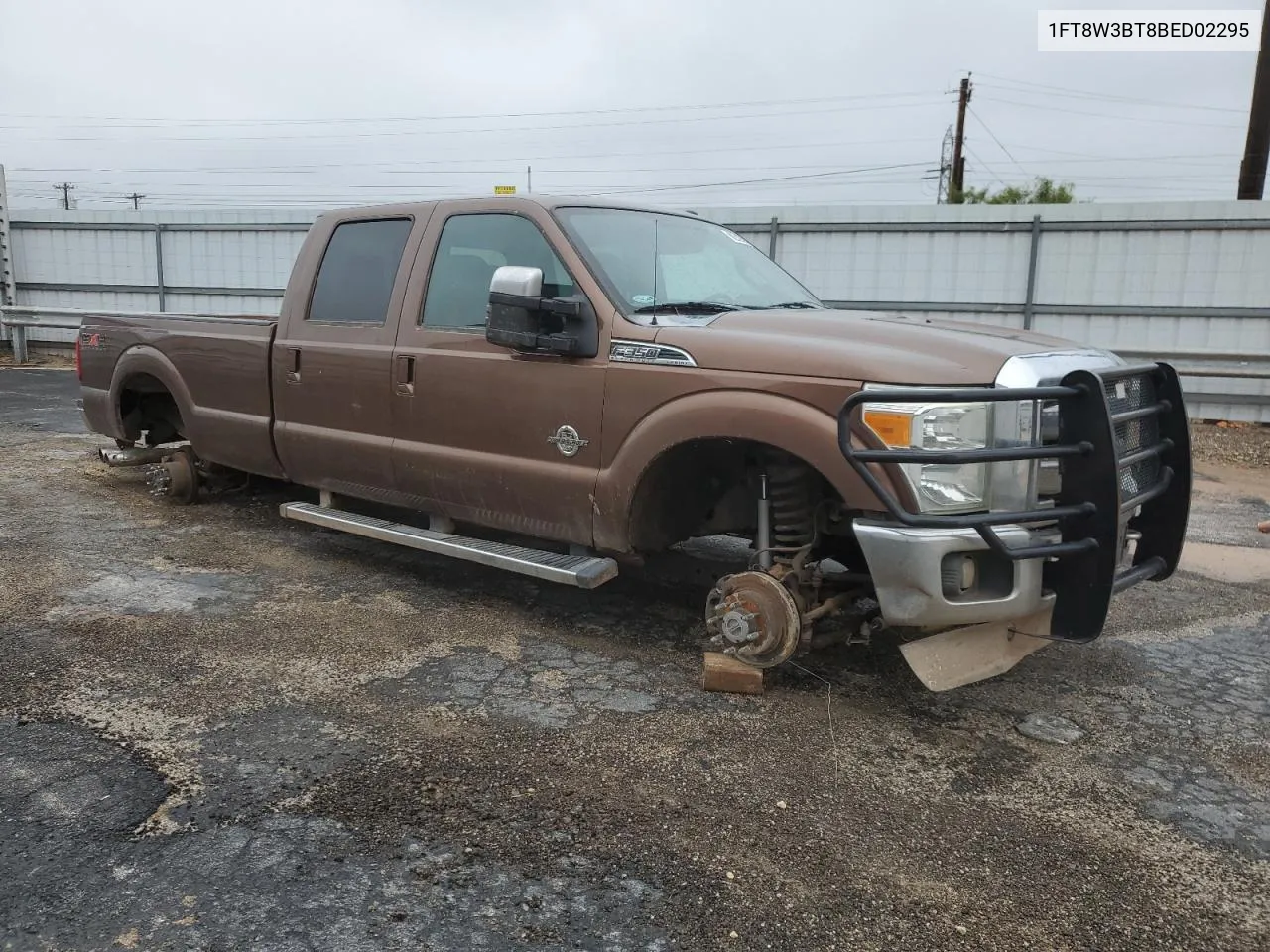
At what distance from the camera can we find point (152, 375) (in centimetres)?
652

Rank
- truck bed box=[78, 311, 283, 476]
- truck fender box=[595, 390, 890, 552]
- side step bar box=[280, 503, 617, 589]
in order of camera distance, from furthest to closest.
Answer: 1. truck bed box=[78, 311, 283, 476]
2. side step bar box=[280, 503, 617, 589]
3. truck fender box=[595, 390, 890, 552]

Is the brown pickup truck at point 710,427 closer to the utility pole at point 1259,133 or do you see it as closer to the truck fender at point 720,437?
the truck fender at point 720,437

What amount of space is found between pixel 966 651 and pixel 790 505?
85 centimetres

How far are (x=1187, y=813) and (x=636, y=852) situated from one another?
174 cm

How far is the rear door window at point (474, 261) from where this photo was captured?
445cm

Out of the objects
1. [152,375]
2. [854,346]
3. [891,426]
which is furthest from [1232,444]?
[152,375]

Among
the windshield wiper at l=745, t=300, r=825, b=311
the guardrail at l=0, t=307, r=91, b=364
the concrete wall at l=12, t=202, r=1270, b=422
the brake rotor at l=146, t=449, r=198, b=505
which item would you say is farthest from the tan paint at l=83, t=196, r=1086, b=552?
the guardrail at l=0, t=307, r=91, b=364

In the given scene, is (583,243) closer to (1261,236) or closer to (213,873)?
(213,873)

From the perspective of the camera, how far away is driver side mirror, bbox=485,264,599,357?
3.99 meters

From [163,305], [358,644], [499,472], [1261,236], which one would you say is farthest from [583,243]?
[163,305]

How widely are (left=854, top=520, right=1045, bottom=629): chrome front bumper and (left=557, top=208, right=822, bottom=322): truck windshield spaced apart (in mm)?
1324

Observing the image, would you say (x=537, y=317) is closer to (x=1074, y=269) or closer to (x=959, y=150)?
(x=1074, y=269)

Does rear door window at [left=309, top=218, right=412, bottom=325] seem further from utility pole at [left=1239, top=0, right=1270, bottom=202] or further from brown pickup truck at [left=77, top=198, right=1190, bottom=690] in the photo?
utility pole at [left=1239, top=0, right=1270, bottom=202]

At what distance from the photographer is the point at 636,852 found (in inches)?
108
